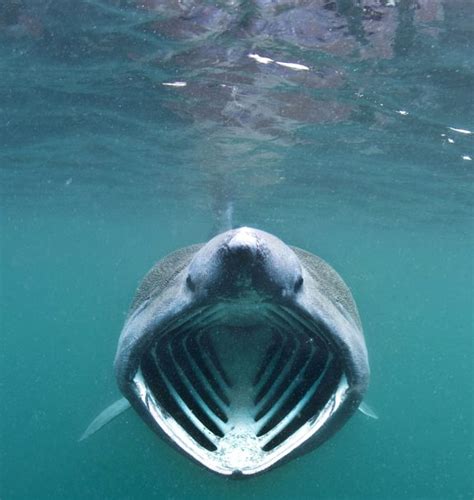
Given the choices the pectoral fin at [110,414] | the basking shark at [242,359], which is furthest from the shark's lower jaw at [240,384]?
the pectoral fin at [110,414]

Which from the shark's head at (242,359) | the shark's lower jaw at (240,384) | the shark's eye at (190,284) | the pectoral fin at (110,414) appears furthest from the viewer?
the pectoral fin at (110,414)

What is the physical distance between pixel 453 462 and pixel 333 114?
2991 centimetres

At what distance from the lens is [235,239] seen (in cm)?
228

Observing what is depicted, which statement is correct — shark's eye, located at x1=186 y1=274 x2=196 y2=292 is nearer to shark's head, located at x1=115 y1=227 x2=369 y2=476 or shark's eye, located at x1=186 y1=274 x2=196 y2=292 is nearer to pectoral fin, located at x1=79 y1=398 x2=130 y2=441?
shark's head, located at x1=115 y1=227 x2=369 y2=476

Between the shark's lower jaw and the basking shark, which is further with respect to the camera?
the shark's lower jaw

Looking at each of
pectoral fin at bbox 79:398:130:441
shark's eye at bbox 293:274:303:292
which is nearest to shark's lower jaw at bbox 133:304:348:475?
shark's eye at bbox 293:274:303:292

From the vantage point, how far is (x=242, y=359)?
3.56 meters

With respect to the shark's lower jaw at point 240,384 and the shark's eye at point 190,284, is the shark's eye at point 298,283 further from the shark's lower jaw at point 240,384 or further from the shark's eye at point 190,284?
the shark's eye at point 190,284

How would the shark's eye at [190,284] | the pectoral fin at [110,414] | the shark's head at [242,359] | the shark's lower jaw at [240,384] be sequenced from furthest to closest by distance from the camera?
the pectoral fin at [110,414] < the shark's lower jaw at [240,384] < the shark's eye at [190,284] < the shark's head at [242,359]

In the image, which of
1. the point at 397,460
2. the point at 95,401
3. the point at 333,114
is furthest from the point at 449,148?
the point at 95,401

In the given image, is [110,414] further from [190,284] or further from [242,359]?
[190,284]

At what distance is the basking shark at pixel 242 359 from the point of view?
97.3 inches

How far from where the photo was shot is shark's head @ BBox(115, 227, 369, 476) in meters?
2.47

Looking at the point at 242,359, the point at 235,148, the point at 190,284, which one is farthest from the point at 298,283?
the point at 235,148
